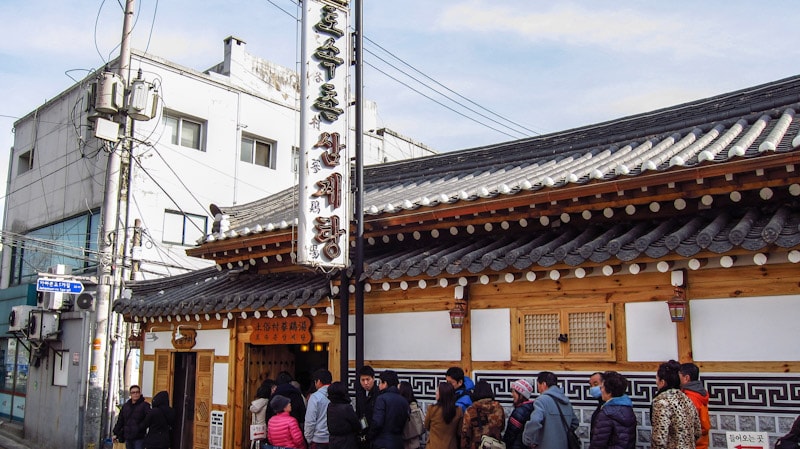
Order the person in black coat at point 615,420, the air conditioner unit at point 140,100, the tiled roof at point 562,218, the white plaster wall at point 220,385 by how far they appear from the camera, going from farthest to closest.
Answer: the air conditioner unit at point 140,100 → the white plaster wall at point 220,385 → the tiled roof at point 562,218 → the person in black coat at point 615,420

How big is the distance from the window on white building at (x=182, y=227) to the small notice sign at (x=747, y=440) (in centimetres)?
1767

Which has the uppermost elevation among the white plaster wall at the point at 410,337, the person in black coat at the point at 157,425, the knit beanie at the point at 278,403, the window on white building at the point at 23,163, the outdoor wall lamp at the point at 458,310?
the window on white building at the point at 23,163

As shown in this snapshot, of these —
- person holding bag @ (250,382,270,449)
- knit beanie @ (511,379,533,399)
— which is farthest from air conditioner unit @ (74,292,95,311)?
knit beanie @ (511,379,533,399)

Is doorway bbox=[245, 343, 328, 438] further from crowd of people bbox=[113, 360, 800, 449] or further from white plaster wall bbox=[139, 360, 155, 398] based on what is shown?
white plaster wall bbox=[139, 360, 155, 398]

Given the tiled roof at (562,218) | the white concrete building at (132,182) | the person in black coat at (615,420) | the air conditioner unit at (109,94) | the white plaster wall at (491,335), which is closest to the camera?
the person in black coat at (615,420)

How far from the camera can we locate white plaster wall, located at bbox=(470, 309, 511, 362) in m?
9.38

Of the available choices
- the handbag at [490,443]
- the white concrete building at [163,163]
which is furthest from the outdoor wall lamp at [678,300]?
the white concrete building at [163,163]

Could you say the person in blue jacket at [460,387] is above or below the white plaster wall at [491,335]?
below

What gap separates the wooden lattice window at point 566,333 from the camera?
337 inches

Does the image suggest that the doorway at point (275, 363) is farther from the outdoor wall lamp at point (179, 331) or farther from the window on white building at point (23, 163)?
the window on white building at point (23, 163)

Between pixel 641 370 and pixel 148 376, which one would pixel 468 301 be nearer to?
pixel 641 370

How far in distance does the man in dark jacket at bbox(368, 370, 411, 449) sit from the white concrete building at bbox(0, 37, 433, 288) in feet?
43.4

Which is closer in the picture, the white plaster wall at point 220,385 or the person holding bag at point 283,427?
the person holding bag at point 283,427

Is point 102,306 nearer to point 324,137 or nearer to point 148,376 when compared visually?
point 148,376
